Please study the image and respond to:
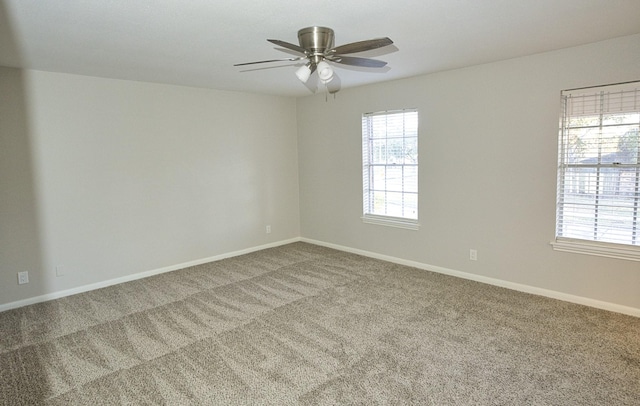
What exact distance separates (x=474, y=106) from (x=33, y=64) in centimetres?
437

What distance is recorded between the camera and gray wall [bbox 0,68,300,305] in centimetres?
361

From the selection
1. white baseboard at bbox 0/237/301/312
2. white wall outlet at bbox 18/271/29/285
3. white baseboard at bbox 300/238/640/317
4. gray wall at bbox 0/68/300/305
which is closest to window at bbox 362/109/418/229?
white baseboard at bbox 300/238/640/317

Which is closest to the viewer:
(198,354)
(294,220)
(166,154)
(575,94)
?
(198,354)

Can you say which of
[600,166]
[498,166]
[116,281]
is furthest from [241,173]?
[600,166]

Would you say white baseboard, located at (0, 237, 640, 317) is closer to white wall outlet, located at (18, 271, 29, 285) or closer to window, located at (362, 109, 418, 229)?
white wall outlet, located at (18, 271, 29, 285)

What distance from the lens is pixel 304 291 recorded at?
3879 mm

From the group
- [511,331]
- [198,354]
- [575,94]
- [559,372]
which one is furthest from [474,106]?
[198,354]

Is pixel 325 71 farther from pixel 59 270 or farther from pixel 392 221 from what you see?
pixel 59 270

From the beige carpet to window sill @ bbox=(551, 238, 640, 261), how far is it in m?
0.51

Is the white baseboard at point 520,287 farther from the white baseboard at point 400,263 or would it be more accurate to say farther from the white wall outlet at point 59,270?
the white wall outlet at point 59,270

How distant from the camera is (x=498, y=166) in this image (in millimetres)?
3805

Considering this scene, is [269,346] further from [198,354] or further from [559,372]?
[559,372]

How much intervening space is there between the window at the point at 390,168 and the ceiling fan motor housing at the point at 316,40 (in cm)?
213

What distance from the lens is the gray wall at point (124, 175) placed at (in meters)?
3.61
